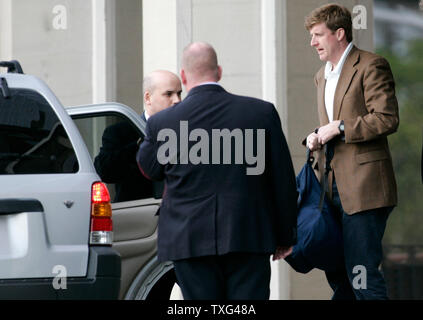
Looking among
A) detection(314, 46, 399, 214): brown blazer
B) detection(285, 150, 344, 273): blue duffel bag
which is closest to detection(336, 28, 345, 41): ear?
detection(314, 46, 399, 214): brown blazer

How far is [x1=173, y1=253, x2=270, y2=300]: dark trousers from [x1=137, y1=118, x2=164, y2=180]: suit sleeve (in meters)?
0.45

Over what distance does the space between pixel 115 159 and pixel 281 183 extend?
237cm

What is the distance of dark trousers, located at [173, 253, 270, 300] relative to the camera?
5805 mm

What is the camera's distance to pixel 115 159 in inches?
316

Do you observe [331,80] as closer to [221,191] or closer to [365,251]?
[365,251]

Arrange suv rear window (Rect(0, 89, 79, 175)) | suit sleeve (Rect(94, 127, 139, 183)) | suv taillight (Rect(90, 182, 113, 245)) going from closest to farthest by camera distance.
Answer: suv rear window (Rect(0, 89, 79, 175)) → suv taillight (Rect(90, 182, 113, 245)) → suit sleeve (Rect(94, 127, 139, 183))

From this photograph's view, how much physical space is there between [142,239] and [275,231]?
216cm

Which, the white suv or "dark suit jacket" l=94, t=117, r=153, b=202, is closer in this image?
the white suv

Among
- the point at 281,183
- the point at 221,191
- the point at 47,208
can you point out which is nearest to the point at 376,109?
the point at 281,183

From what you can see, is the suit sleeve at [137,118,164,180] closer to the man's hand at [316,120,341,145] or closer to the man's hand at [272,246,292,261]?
the man's hand at [272,246,292,261]

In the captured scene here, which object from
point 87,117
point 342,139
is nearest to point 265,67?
point 87,117

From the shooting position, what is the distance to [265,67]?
1206cm

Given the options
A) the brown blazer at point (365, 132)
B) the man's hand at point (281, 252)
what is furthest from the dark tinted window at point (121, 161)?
the man's hand at point (281, 252)

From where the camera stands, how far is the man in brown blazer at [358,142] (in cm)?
682
